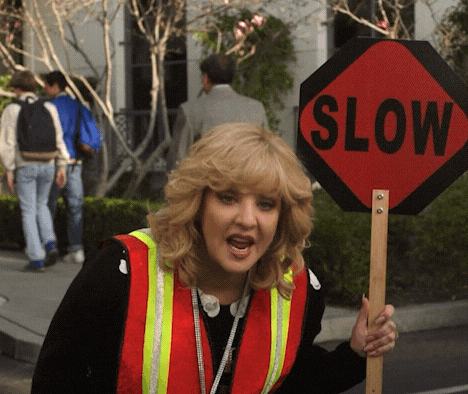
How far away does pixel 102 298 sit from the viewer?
8.20 ft

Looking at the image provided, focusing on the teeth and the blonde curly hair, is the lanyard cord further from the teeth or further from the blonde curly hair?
the teeth

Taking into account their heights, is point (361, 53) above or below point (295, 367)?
above

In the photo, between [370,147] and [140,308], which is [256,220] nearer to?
[140,308]

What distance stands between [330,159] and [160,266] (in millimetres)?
696

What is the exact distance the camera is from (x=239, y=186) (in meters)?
2.45

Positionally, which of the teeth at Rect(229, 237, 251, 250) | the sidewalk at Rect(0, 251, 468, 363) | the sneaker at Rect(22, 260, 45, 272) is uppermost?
the teeth at Rect(229, 237, 251, 250)

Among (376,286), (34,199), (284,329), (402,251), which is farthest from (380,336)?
(34,199)

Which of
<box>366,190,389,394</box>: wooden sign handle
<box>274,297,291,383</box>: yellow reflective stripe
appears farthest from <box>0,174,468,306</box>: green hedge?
<box>274,297,291,383</box>: yellow reflective stripe

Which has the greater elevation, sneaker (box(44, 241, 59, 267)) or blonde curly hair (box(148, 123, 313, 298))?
blonde curly hair (box(148, 123, 313, 298))

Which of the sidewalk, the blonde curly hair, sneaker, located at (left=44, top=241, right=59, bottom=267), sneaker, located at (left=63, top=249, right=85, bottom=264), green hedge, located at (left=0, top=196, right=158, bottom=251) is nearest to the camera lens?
the blonde curly hair

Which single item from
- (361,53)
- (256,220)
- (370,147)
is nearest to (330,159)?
(370,147)

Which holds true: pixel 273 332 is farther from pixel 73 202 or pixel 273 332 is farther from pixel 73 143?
pixel 73 202

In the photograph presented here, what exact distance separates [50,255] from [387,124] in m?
6.99

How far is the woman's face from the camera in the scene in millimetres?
2486
